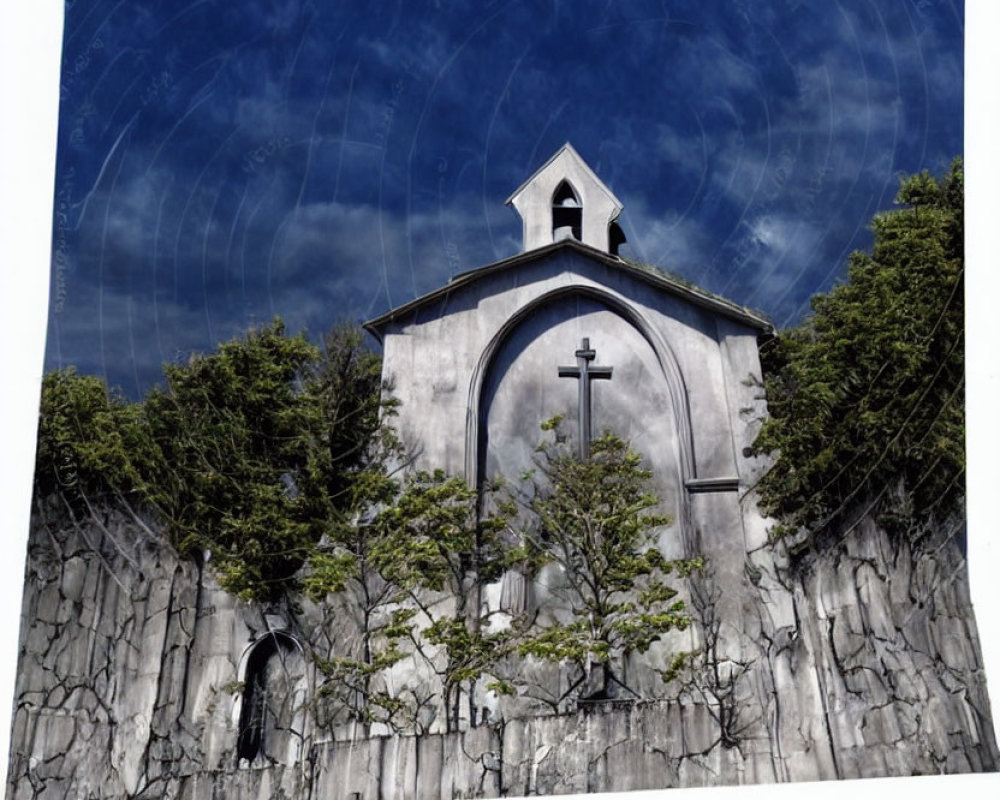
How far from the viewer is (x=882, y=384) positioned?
5.54 meters

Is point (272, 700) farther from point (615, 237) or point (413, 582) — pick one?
point (615, 237)

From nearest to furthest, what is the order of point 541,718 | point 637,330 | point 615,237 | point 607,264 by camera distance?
point 541,718 → point 637,330 → point 607,264 → point 615,237

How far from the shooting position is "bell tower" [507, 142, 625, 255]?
5984mm

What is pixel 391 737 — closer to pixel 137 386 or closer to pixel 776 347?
pixel 137 386

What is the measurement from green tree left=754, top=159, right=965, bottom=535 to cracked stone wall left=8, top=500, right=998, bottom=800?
0.85ft

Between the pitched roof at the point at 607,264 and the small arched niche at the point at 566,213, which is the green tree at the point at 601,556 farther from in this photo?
the small arched niche at the point at 566,213

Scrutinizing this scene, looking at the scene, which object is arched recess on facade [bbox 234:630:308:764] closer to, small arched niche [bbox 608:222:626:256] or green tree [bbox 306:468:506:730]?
green tree [bbox 306:468:506:730]

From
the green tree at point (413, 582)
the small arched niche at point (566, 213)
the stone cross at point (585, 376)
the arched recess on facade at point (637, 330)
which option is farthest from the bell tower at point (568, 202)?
the green tree at point (413, 582)

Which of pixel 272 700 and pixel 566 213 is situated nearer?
pixel 272 700

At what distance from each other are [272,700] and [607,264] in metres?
2.86

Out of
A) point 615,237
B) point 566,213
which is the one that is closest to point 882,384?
point 615,237

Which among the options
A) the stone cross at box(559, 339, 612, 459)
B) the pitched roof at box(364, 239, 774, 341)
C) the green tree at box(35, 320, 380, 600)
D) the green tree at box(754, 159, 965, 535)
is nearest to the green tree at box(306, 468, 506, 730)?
the green tree at box(35, 320, 380, 600)

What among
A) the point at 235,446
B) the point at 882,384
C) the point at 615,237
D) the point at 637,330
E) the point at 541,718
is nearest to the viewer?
the point at 541,718

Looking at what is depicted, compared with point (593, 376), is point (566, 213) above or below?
above
